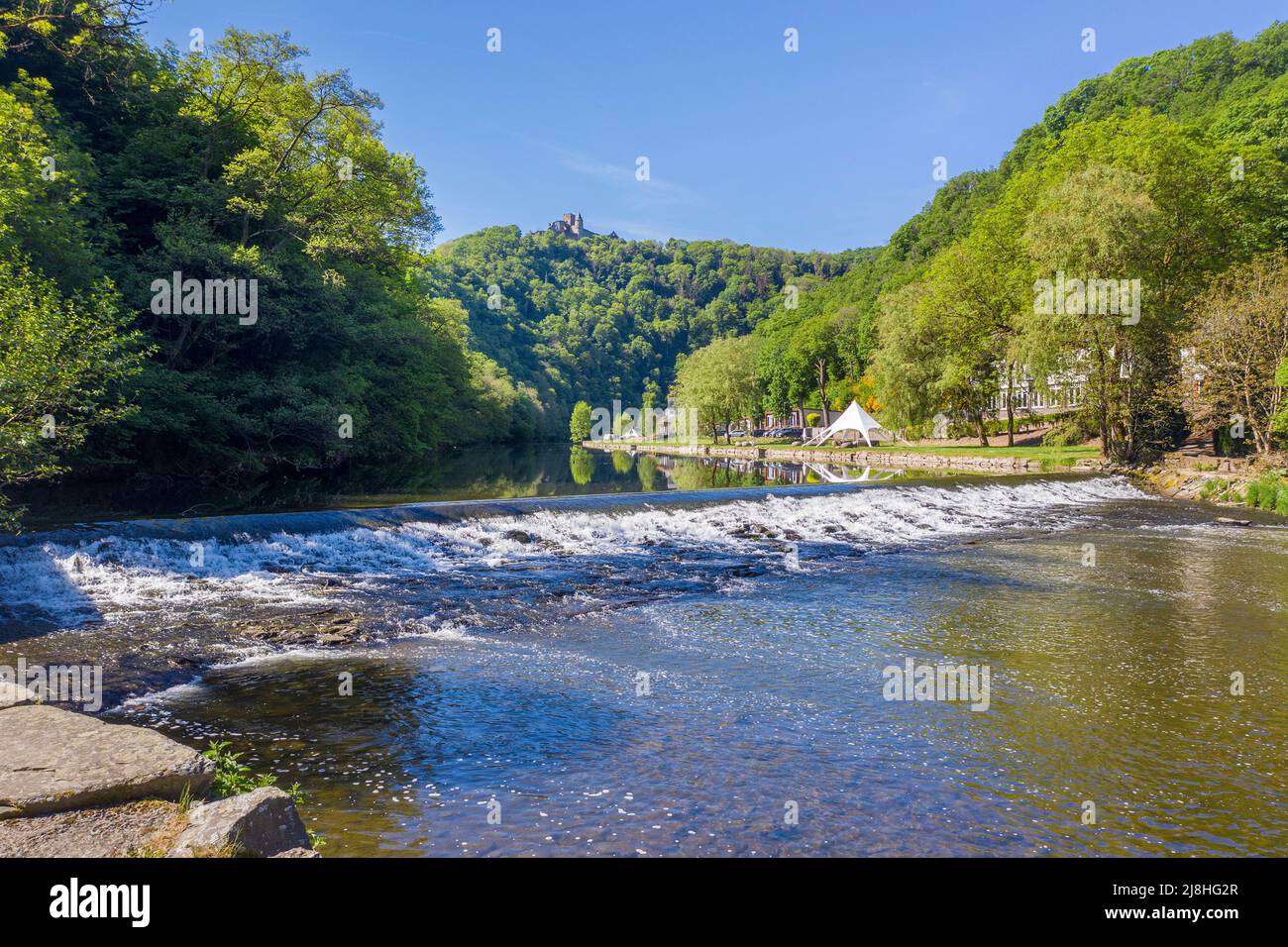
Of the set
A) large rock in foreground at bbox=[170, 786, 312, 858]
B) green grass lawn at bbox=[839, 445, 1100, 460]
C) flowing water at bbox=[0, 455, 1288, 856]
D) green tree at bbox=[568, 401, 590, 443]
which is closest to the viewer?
large rock in foreground at bbox=[170, 786, 312, 858]

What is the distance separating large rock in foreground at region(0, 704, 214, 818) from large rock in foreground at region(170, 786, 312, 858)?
564mm

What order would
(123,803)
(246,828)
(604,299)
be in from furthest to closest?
(604,299), (123,803), (246,828)

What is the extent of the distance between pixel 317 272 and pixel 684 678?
966 inches

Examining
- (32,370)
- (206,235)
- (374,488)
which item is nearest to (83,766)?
(32,370)

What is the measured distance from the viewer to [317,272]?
86.8 ft

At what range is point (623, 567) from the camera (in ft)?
48.1

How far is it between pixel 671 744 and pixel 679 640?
11.1 ft

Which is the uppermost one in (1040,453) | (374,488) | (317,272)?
(317,272)

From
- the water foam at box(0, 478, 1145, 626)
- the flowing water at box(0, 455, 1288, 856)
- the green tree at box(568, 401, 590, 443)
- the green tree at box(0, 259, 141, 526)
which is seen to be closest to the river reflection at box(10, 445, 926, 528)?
the water foam at box(0, 478, 1145, 626)

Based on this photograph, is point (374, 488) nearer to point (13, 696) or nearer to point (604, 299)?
point (13, 696)

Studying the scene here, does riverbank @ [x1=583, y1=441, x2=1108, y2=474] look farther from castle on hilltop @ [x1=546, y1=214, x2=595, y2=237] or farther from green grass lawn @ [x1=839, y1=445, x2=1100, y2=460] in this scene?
castle on hilltop @ [x1=546, y1=214, x2=595, y2=237]

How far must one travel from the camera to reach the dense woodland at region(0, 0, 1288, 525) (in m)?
16.0
